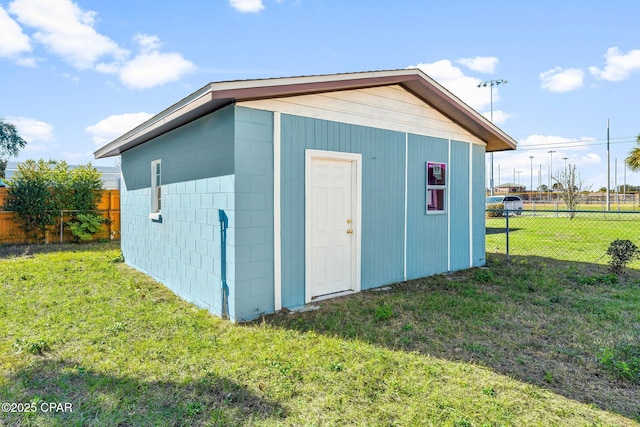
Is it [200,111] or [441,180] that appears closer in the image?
[200,111]

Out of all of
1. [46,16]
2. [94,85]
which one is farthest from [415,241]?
[94,85]

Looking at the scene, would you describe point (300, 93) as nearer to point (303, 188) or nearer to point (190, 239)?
point (303, 188)

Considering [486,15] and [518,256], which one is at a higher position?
[486,15]

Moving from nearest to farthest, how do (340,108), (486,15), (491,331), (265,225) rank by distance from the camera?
(491,331) < (265,225) < (340,108) < (486,15)

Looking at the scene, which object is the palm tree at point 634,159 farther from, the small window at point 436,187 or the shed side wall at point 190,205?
the shed side wall at point 190,205

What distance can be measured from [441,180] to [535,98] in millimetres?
15022

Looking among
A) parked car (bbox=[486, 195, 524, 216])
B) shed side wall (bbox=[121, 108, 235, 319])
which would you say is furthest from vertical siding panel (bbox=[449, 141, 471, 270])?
parked car (bbox=[486, 195, 524, 216])

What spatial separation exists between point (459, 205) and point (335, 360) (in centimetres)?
521

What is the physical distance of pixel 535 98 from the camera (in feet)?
59.3

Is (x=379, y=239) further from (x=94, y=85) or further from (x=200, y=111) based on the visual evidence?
(x=94, y=85)

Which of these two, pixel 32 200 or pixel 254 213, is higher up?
pixel 32 200

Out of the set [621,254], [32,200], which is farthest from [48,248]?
[621,254]

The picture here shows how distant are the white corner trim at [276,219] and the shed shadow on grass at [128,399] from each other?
1.75 m

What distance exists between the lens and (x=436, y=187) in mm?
6898
